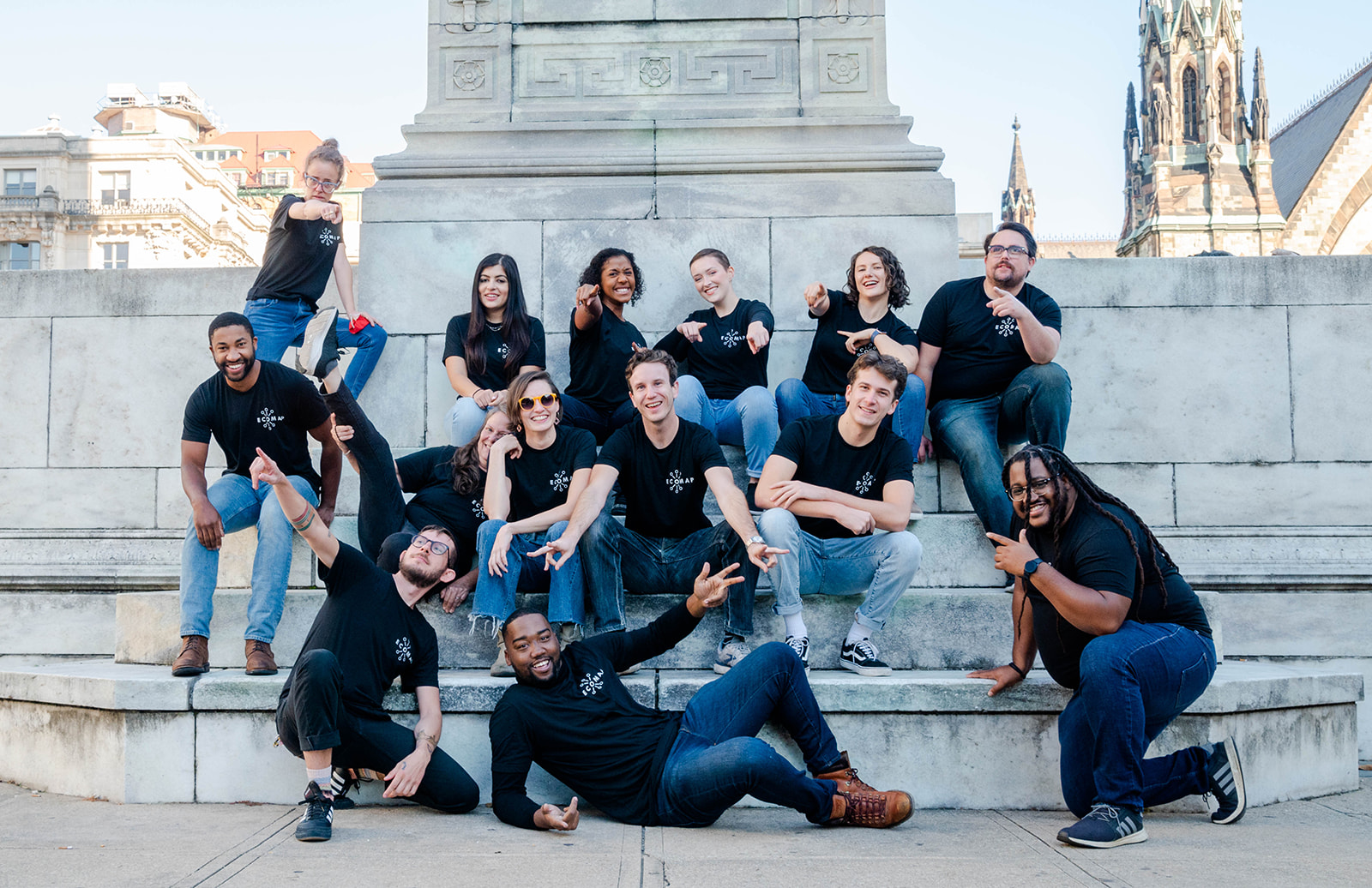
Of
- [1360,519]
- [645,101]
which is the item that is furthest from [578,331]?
[1360,519]

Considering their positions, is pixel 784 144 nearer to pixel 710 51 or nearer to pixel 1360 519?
pixel 710 51

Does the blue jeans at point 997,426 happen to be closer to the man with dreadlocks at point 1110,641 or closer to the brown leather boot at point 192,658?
the man with dreadlocks at point 1110,641

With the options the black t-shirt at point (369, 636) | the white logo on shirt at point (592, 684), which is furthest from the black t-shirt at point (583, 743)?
the black t-shirt at point (369, 636)

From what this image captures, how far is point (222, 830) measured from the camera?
450cm

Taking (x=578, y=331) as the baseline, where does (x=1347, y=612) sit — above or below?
below

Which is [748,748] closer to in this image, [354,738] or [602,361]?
[354,738]

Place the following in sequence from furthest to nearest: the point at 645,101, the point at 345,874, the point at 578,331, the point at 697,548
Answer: the point at 645,101
the point at 578,331
the point at 697,548
the point at 345,874

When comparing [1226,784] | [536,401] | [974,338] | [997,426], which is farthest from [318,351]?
[1226,784]

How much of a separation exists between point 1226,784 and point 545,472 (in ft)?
11.2

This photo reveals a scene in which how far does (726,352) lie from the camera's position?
277 inches

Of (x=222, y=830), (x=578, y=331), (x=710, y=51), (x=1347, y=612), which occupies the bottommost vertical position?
(x=222, y=830)

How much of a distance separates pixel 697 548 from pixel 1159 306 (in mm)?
4319

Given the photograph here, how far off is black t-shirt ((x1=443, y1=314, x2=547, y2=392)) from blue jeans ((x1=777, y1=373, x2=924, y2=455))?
153 centimetres

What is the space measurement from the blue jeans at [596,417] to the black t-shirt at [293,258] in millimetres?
1881
